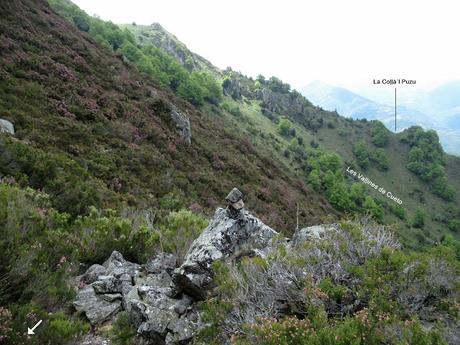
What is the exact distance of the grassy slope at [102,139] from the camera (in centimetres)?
1317

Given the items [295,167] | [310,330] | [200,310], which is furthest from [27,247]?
[295,167]

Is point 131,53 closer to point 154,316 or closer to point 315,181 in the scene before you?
point 315,181

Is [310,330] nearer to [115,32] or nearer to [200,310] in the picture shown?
[200,310]

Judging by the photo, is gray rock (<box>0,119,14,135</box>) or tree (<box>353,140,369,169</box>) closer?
gray rock (<box>0,119,14,135</box>)

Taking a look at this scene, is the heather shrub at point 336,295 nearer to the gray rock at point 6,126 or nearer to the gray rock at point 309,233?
the gray rock at point 309,233

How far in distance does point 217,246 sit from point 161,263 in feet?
4.72

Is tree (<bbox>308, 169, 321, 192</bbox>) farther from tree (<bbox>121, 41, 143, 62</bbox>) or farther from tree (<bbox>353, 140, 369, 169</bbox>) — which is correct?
tree (<bbox>353, 140, 369, 169</bbox>)

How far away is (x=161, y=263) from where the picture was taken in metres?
7.20

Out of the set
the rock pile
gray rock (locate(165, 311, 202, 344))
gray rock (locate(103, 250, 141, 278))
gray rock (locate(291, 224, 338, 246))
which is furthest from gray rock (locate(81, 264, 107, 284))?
gray rock (locate(291, 224, 338, 246))

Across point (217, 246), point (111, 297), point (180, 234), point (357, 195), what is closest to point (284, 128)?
point (357, 195)

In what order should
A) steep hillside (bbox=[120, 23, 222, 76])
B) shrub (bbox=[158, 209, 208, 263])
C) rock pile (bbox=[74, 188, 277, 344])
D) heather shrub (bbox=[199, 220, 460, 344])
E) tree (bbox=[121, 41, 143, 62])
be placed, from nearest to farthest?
heather shrub (bbox=[199, 220, 460, 344]) → rock pile (bbox=[74, 188, 277, 344]) → shrub (bbox=[158, 209, 208, 263]) → tree (bbox=[121, 41, 143, 62]) → steep hillside (bbox=[120, 23, 222, 76])

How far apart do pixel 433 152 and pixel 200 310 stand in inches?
4329

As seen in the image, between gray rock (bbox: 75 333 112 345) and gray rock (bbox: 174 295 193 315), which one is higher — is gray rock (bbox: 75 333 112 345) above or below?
below

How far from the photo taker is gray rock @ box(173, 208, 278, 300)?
5.67m
